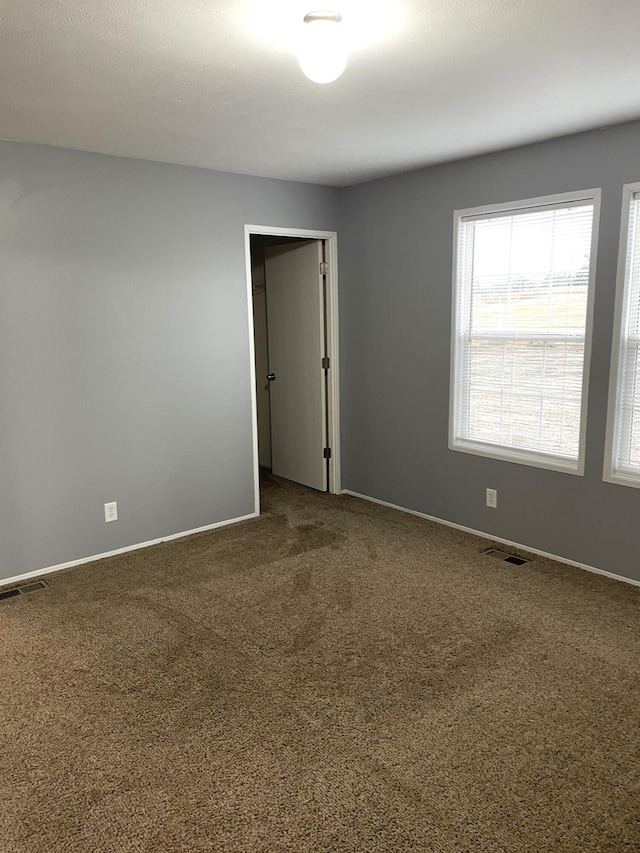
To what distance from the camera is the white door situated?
5.16 m

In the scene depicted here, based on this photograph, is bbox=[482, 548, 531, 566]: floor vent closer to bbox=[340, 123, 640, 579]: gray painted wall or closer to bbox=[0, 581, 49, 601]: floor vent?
bbox=[340, 123, 640, 579]: gray painted wall

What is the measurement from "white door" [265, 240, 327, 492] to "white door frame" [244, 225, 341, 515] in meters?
0.06

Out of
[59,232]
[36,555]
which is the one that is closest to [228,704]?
[36,555]

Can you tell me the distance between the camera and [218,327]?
4418 millimetres

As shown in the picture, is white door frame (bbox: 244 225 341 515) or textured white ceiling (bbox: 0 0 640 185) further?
white door frame (bbox: 244 225 341 515)

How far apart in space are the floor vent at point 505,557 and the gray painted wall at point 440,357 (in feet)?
0.52

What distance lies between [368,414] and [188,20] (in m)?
3.34

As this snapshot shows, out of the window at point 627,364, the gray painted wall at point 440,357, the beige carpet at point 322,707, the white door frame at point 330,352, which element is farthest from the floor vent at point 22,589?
the window at point 627,364

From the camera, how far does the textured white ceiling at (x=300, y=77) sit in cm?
198

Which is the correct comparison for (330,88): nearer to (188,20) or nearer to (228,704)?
(188,20)

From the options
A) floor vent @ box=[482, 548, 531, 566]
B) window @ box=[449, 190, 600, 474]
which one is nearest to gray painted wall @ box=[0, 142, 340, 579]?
window @ box=[449, 190, 600, 474]

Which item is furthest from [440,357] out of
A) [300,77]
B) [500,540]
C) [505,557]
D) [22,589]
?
[22,589]

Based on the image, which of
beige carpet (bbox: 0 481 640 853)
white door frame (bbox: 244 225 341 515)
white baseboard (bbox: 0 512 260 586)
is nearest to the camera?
beige carpet (bbox: 0 481 640 853)

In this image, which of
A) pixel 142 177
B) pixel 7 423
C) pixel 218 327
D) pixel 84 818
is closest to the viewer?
pixel 84 818
